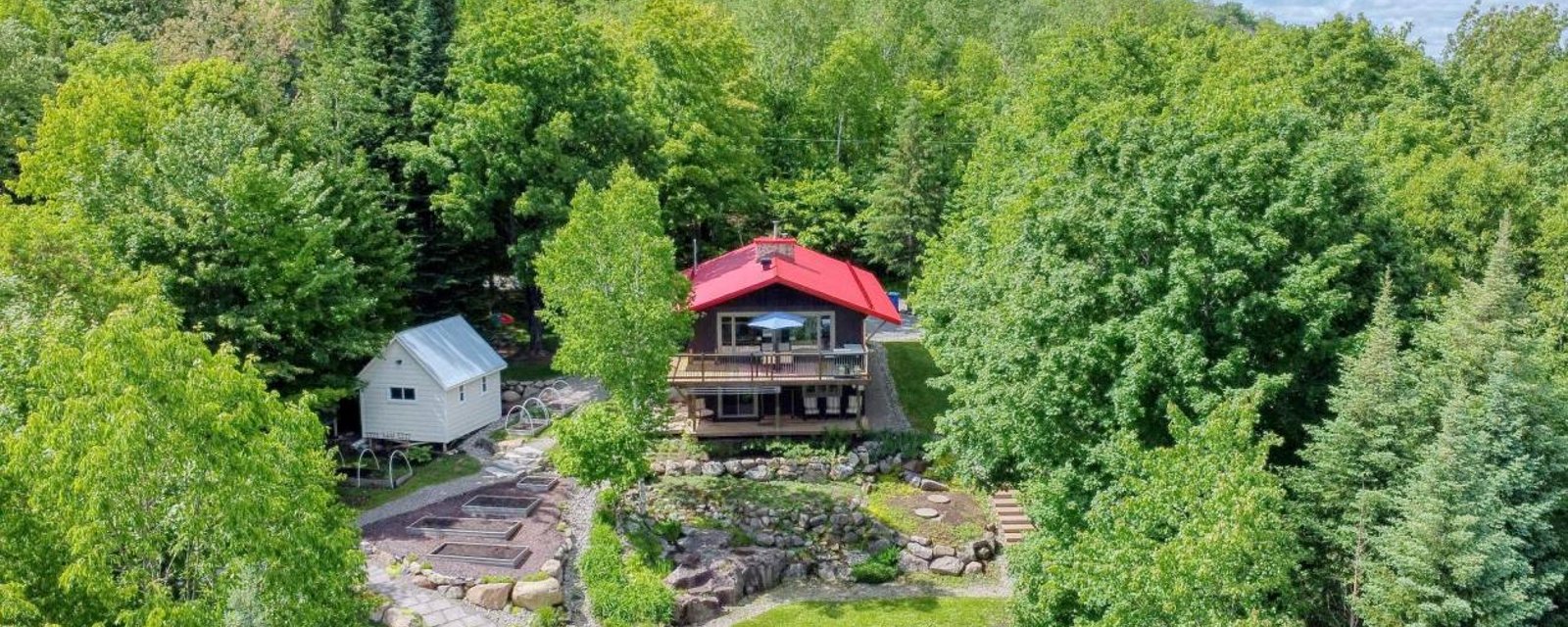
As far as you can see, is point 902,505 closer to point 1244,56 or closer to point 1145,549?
point 1145,549

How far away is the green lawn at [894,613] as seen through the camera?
21859 millimetres

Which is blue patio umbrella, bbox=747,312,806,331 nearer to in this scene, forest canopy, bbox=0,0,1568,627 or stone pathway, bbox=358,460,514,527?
forest canopy, bbox=0,0,1568,627

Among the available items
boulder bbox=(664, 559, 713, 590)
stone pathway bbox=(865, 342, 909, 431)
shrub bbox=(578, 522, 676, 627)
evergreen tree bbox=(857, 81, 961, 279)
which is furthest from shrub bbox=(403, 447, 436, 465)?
evergreen tree bbox=(857, 81, 961, 279)

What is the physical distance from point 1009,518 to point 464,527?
1315 cm

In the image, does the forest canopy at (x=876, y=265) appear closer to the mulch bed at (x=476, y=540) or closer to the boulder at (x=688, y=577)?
Result: the mulch bed at (x=476, y=540)

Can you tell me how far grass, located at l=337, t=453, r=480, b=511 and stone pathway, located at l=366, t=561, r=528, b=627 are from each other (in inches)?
191

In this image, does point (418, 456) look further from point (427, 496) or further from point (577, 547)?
point (577, 547)

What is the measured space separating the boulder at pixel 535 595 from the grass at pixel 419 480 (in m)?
6.78

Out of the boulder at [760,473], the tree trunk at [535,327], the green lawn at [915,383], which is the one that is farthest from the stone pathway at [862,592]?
the tree trunk at [535,327]

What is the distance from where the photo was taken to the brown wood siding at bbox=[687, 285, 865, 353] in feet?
102

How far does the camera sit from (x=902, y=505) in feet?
90.1

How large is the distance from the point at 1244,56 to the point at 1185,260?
90.4ft

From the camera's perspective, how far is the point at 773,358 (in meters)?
30.2

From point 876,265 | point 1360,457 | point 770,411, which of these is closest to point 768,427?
point 770,411
